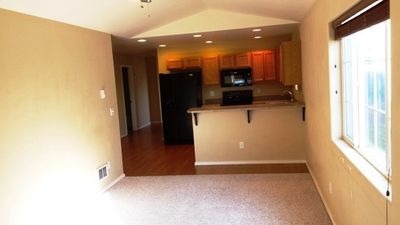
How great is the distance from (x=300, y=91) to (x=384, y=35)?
3.75 m

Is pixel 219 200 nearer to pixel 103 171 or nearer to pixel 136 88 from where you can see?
pixel 103 171

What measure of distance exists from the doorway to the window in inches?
291

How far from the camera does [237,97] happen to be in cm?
725

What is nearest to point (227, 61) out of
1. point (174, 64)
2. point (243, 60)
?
point (243, 60)

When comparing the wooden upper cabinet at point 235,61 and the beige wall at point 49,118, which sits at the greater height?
the wooden upper cabinet at point 235,61

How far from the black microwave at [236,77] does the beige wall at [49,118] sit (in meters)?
3.16

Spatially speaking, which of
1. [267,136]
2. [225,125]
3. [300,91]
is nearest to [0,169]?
[225,125]

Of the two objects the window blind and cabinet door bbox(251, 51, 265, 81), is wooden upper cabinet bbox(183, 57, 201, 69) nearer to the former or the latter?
cabinet door bbox(251, 51, 265, 81)

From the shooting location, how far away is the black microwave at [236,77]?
700cm

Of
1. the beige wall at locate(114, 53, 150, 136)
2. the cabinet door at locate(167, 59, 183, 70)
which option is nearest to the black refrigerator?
the cabinet door at locate(167, 59, 183, 70)

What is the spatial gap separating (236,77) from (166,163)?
255cm

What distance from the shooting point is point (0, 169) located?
8.61ft

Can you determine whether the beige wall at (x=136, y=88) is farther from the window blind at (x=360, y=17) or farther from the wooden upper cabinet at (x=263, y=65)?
the window blind at (x=360, y=17)

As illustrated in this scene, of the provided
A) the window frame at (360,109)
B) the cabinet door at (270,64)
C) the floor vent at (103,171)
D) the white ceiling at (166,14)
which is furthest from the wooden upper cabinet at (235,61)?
the window frame at (360,109)
